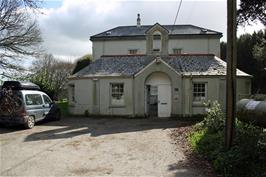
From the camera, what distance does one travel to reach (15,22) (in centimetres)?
2672

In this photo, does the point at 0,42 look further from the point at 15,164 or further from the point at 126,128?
the point at 15,164

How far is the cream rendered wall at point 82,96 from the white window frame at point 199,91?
7.61 meters

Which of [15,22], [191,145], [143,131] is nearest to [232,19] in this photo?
[191,145]

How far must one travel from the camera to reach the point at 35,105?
2294cm

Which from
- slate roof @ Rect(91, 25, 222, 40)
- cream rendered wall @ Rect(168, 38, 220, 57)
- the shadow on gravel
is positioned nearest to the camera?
the shadow on gravel

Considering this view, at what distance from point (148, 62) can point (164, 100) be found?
354 cm

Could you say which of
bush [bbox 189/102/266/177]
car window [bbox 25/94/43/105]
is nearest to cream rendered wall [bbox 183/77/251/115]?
car window [bbox 25/94/43/105]

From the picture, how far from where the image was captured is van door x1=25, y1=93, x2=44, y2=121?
22.0 metres

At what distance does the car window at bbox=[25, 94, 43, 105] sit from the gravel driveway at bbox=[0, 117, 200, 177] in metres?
1.59

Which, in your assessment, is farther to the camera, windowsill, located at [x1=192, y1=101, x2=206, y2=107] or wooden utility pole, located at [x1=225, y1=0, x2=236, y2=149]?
windowsill, located at [x1=192, y1=101, x2=206, y2=107]

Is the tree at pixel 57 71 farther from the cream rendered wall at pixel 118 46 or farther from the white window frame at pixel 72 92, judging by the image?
the white window frame at pixel 72 92

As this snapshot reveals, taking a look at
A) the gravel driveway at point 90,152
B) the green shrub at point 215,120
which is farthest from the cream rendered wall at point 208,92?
the green shrub at point 215,120

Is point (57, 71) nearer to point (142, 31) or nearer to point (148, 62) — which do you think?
point (142, 31)

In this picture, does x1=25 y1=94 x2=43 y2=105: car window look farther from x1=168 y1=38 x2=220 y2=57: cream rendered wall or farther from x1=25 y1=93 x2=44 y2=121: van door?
x1=168 y1=38 x2=220 y2=57: cream rendered wall
